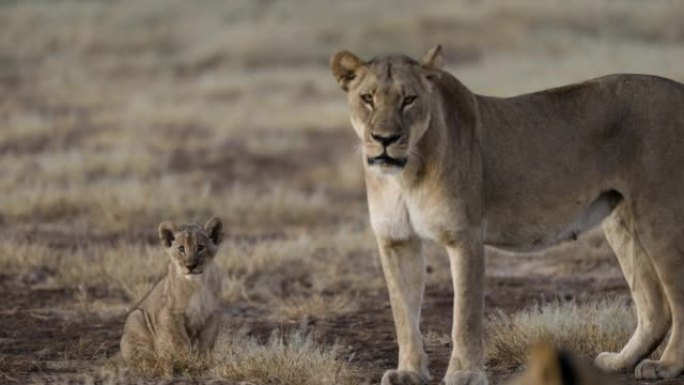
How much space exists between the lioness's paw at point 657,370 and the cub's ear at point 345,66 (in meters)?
1.96

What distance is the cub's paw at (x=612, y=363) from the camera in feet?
25.7

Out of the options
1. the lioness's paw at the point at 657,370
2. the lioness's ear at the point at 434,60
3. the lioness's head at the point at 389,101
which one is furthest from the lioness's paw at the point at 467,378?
the lioness's ear at the point at 434,60

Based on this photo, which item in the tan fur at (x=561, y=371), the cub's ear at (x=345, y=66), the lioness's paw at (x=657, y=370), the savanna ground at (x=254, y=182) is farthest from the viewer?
the savanna ground at (x=254, y=182)

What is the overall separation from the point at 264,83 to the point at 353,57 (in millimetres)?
20949

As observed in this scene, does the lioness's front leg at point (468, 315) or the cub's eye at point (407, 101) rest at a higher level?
the cub's eye at point (407, 101)

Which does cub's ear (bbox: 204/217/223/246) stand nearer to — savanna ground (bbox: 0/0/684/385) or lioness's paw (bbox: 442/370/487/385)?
savanna ground (bbox: 0/0/684/385)

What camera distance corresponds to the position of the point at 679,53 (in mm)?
30766

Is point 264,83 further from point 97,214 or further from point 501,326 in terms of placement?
point 501,326

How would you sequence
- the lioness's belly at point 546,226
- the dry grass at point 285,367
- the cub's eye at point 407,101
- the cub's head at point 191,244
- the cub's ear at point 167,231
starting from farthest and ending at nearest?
1. the cub's ear at point 167,231
2. the cub's head at point 191,244
3. the dry grass at point 285,367
4. the lioness's belly at point 546,226
5. the cub's eye at point 407,101

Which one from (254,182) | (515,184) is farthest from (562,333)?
(254,182)

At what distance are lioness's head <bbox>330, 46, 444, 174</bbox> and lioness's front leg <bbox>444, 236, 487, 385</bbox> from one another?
1.70ft

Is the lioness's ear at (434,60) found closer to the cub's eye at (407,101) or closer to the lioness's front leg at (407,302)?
the cub's eye at (407,101)

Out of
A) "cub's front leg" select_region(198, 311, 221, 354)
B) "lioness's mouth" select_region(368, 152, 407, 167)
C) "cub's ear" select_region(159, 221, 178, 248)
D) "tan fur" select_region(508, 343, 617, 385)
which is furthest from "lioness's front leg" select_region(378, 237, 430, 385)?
"tan fur" select_region(508, 343, 617, 385)

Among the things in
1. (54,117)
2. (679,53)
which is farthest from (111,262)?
(679,53)
